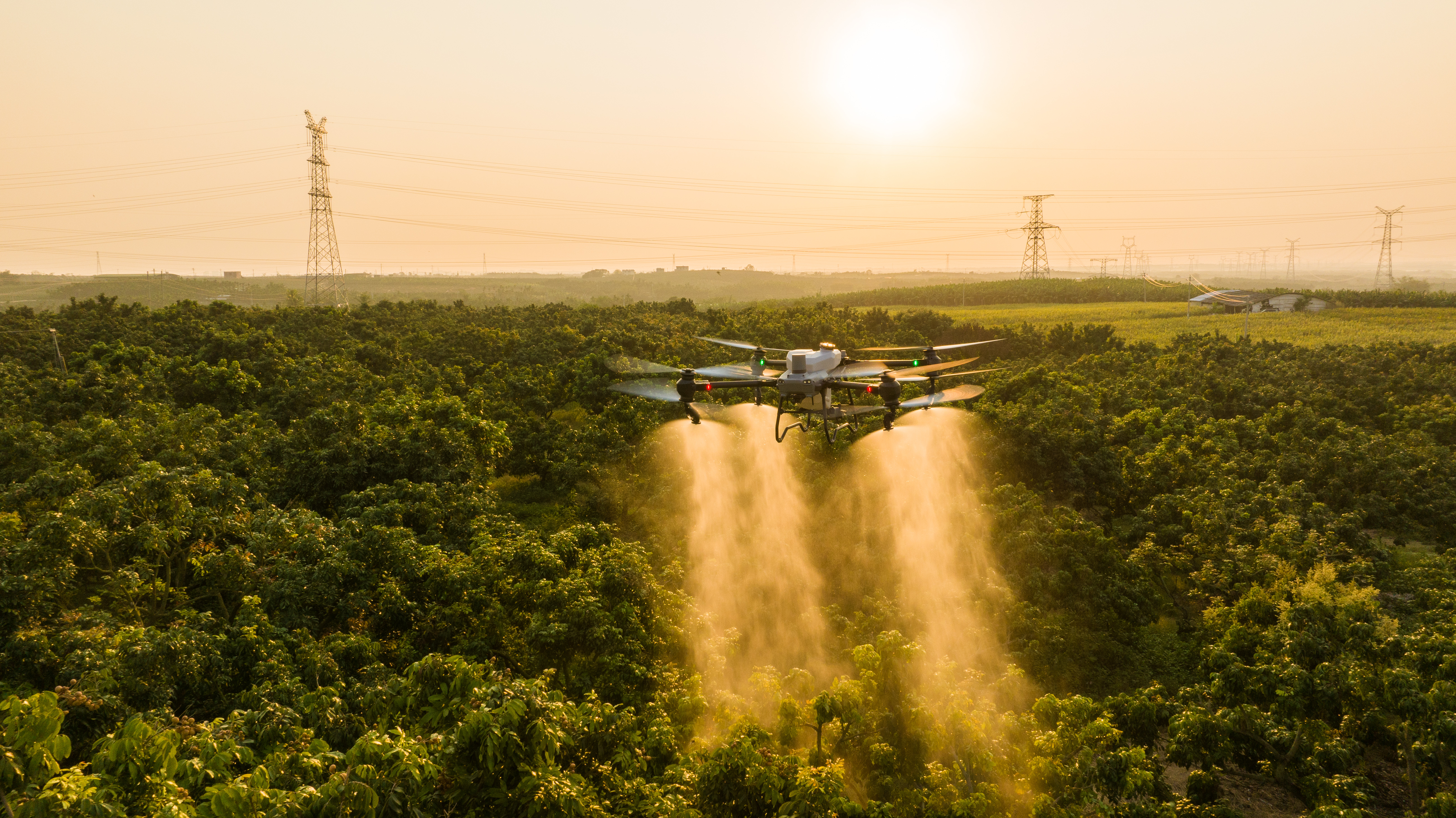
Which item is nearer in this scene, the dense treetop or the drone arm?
the dense treetop

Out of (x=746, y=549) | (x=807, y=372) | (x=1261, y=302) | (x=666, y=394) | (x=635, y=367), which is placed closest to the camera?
(x=807, y=372)

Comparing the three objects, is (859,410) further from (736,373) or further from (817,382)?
(736,373)

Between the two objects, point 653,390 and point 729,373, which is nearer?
point 653,390

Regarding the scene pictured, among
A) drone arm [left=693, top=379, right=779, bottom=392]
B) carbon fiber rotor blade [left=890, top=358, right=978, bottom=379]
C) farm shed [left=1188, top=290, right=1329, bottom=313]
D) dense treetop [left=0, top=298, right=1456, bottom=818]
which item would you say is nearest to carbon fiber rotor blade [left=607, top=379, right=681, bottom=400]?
drone arm [left=693, top=379, right=779, bottom=392]

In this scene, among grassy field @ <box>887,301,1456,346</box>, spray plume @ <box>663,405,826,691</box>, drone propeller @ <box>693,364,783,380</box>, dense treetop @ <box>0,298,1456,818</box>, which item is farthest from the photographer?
grassy field @ <box>887,301,1456,346</box>

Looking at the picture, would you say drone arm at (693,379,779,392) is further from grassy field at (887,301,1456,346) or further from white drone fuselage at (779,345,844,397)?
grassy field at (887,301,1456,346)

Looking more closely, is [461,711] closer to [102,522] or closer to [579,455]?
[102,522]

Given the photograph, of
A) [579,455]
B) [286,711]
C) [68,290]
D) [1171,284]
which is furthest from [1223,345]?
[68,290]

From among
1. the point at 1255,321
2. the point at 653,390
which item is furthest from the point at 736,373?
the point at 1255,321
